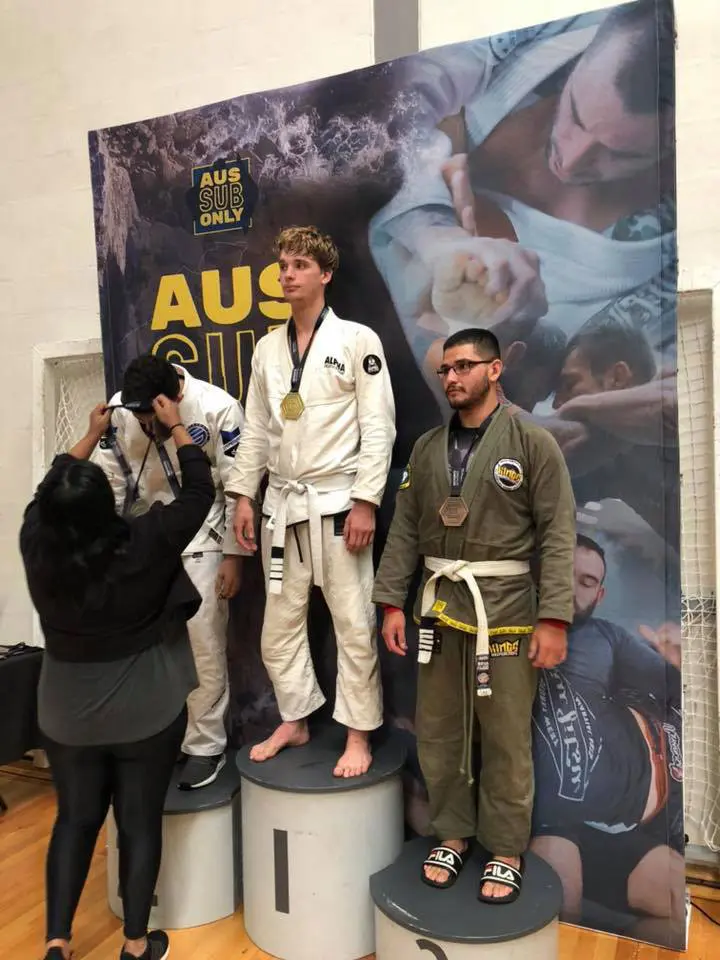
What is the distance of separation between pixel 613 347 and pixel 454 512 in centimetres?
75

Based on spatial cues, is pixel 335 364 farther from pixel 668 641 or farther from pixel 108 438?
pixel 668 641

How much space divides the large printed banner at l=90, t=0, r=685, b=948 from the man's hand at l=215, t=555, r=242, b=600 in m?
0.47

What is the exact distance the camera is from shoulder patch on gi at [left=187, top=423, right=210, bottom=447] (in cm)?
283

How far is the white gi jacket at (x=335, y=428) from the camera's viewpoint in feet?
8.39

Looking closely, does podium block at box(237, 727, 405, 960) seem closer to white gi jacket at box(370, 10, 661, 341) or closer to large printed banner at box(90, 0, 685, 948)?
large printed banner at box(90, 0, 685, 948)

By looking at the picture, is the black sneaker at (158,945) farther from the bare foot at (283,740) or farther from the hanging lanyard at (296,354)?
the hanging lanyard at (296,354)

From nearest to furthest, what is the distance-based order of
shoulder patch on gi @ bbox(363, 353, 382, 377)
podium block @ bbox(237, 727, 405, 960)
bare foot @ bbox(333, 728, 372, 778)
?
podium block @ bbox(237, 727, 405, 960) → bare foot @ bbox(333, 728, 372, 778) → shoulder patch on gi @ bbox(363, 353, 382, 377)

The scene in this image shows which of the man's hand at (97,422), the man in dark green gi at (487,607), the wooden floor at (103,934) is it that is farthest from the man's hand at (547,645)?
the man's hand at (97,422)

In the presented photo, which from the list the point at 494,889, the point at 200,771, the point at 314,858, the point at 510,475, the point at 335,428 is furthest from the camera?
the point at 200,771

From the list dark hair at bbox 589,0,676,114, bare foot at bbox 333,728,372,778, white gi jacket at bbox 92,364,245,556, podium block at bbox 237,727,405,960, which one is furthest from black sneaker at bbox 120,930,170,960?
dark hair at bbox 589,0,676,114

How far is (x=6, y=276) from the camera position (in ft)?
13.8

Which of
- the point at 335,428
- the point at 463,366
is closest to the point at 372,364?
the point at 335,428

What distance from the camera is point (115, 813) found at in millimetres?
2174

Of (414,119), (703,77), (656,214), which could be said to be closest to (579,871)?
(656,214)
